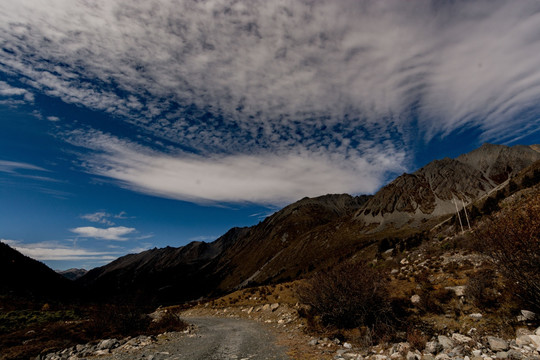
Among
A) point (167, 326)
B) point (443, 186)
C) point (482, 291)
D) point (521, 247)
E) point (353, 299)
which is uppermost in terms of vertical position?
point (443, 186)

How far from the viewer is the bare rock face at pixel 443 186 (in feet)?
491

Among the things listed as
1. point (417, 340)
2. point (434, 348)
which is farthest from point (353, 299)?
point (434, 348)

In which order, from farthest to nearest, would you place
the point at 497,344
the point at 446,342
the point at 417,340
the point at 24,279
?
the point at 24,279 → the point at 417,340 → the point at 446,342 → the point at 497,344

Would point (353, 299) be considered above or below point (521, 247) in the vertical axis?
below

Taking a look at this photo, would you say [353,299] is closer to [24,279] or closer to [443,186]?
[24,279]

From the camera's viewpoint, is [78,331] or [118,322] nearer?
[78,331]

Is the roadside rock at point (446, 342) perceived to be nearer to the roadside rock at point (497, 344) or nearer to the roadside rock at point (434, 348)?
the roadside rock at point (434, 348)

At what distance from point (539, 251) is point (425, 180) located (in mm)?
207240

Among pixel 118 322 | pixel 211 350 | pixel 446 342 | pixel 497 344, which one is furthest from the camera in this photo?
pixel 118 322

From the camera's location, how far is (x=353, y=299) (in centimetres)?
1252

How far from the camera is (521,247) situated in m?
8.78

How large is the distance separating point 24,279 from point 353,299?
5833cm

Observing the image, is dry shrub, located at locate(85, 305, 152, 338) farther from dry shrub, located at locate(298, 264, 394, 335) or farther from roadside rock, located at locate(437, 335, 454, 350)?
roadside rock, located at locate(437, 335, 454, 350)

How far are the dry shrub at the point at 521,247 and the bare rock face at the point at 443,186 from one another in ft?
494
